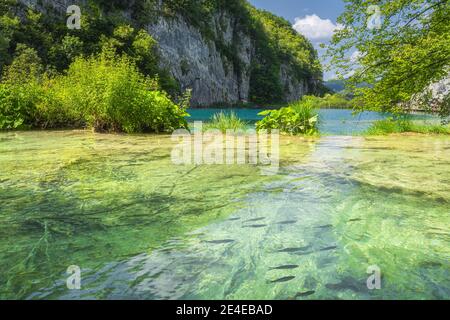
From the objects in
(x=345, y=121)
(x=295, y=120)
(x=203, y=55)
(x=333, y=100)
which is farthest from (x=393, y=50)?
(x=203, y=55)

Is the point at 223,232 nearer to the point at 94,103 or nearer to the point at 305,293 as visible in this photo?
the point at 305,293

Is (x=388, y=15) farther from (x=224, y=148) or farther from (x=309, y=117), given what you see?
(x=224, y=148)

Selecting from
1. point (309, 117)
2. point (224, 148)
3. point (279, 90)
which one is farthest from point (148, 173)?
point (279, 90)

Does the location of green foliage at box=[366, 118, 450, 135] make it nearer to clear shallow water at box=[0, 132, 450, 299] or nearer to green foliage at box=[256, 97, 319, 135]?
green foliage at box=[256, 97, 319, 135]

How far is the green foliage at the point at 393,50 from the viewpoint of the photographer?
10242mm

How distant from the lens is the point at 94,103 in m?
13.4

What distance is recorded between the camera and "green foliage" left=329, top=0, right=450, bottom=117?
10.2 m

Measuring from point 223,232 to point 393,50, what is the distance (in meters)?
9.34

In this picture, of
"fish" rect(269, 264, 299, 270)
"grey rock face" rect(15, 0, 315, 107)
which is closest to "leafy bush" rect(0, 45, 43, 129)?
"fish" rect(269, 264, 299, 270)

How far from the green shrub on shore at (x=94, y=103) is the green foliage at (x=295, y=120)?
3407mm

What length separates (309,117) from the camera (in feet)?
47.3

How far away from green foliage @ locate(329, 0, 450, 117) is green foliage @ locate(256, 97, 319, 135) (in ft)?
9.54

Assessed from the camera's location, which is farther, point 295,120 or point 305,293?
point 295,120
